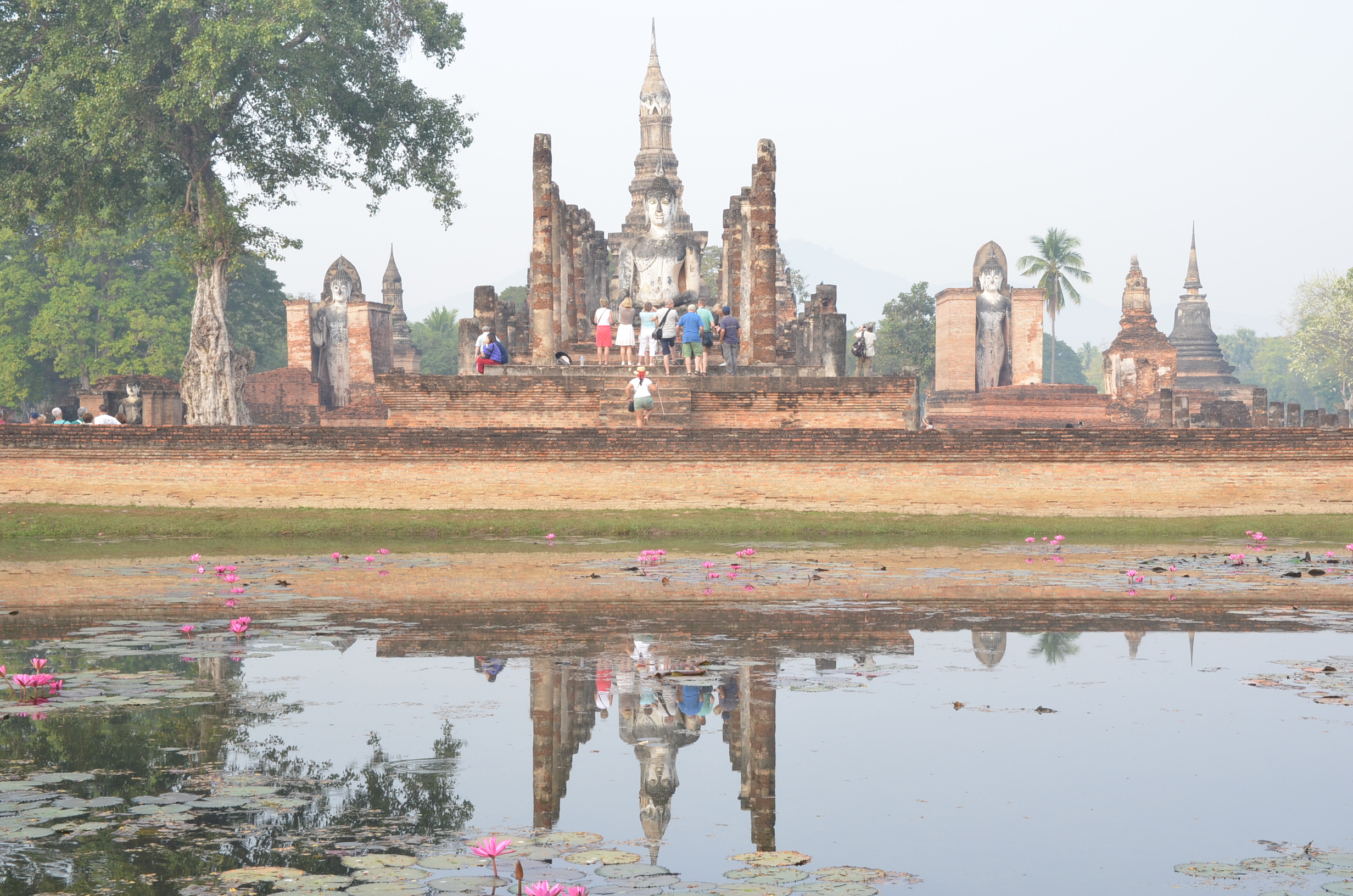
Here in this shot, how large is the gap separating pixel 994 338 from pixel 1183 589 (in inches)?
1024

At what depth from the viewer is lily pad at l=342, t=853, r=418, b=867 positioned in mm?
3775

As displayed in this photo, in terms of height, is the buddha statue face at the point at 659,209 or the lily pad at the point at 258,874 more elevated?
the buddha statue face at the point at 659,209

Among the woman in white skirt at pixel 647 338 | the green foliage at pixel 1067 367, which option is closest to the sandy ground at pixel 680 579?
the woman in white skirt at pixel 647 338

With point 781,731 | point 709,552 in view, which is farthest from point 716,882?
point 709,552

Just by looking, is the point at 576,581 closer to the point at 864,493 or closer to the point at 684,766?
the point at 684,766

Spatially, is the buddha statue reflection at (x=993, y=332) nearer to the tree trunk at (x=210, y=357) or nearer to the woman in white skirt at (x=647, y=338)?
the woman in white skirt at (x=647, y=338)

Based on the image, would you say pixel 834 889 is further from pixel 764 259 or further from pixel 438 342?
pixel 438 342

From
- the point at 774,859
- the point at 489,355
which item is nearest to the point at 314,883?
the point at 774,859

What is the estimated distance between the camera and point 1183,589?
9.76m

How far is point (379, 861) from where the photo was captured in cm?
381

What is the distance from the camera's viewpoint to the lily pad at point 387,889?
139 inches

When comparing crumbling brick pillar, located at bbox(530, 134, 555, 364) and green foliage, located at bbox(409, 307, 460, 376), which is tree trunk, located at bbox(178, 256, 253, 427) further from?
green foliage, located at bbox(409, 307, 460, 376)

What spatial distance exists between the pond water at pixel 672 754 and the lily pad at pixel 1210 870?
0.02 meters

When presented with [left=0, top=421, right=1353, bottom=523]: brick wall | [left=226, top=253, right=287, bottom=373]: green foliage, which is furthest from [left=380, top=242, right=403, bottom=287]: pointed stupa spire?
[left=0, top=421, right=1353, bottom=523]: brick wall
